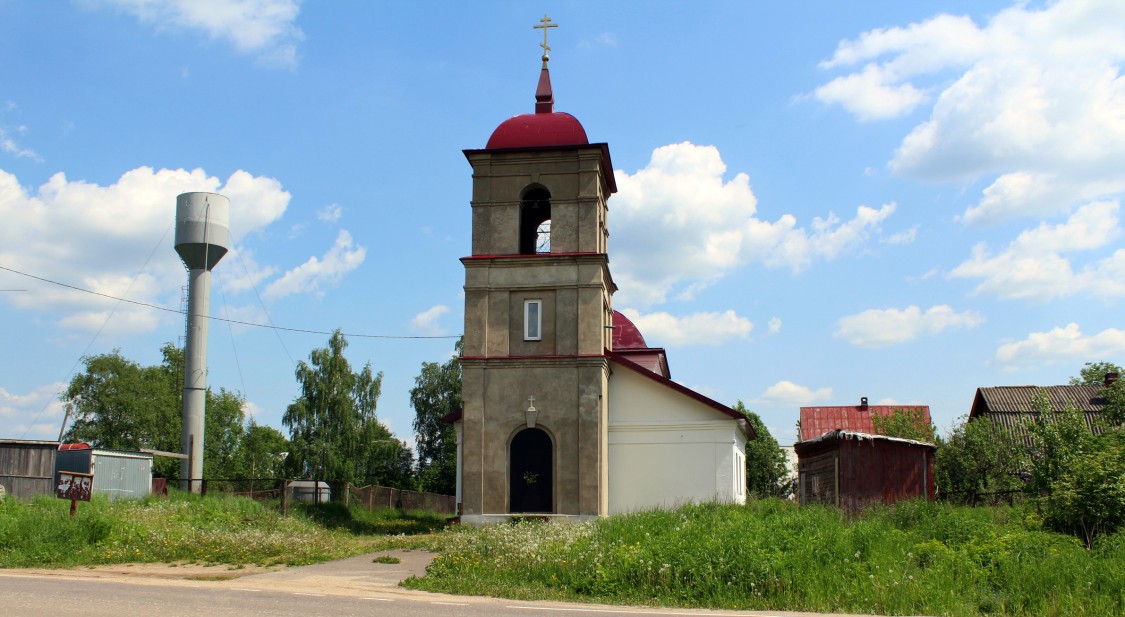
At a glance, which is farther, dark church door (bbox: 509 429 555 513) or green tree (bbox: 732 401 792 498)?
green tree (bbox: 732 401 792 498)

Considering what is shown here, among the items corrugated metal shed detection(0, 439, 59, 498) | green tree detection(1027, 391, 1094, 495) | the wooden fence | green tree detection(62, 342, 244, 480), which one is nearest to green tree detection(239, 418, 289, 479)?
green tree detection(62, 342, 244, 480)

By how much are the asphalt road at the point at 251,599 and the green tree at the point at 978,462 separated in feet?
73.4

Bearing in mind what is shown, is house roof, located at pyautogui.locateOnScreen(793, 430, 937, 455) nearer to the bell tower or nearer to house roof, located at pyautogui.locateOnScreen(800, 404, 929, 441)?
the bell tower

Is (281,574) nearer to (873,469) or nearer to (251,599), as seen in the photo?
(251,599)

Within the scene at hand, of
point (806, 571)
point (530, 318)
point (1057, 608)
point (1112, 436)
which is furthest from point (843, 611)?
point (530, 318)

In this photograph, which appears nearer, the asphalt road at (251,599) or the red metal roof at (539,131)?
the asphalt road at (251,599)

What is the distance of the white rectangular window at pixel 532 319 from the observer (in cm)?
2722

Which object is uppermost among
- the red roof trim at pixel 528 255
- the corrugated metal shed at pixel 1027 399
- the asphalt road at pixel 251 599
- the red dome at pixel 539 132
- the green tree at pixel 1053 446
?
the red dome at pixel 539 132

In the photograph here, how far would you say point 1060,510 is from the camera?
16.9 m

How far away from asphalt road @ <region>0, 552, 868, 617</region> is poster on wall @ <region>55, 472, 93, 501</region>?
4040 millimetres

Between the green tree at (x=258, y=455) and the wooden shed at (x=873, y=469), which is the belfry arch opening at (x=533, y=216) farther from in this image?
the green tree at (x=258, y=455)

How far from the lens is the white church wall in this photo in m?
28.2

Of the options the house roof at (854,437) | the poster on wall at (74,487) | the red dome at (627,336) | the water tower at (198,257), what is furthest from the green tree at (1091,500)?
Answer: the water tower at (198,257)

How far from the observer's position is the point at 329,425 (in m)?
58.4
